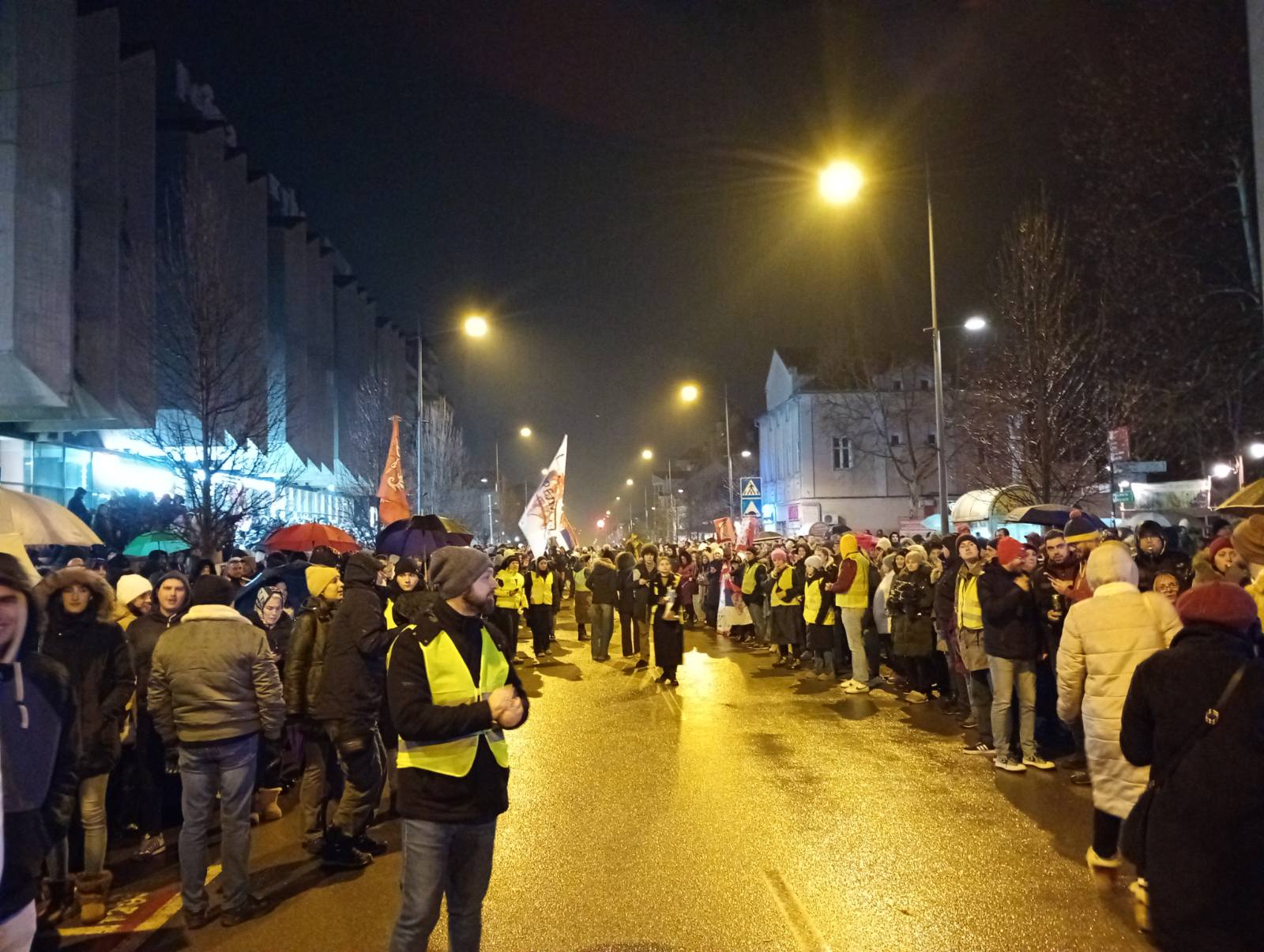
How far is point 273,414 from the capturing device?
28.0 m

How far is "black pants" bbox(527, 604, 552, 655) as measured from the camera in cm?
1775

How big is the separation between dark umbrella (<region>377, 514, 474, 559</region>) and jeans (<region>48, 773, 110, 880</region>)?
19.9 feet

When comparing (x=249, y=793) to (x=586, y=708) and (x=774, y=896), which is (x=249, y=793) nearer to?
(x=774, y=896)

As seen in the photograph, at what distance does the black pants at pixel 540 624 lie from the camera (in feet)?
58.2

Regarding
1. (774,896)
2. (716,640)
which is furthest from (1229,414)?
(774,896)

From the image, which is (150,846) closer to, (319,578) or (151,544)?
(319,578)

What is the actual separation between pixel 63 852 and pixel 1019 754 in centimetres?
759

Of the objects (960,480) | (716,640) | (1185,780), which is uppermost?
(960,480)

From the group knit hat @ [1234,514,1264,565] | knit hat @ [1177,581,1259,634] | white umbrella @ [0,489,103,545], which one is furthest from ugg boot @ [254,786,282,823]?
knit hat @ [1234,514,1264,565]

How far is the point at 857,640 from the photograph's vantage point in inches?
520

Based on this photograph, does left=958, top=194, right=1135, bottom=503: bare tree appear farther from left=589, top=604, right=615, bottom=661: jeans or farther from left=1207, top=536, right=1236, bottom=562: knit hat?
left=1207, top=536, right=1236, bottom=562: knit hat

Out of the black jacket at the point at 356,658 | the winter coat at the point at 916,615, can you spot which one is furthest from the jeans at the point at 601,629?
the black jacket at the point at 356,658

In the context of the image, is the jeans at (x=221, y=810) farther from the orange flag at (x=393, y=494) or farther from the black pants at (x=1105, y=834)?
the orange flag at (x=393, y=494)

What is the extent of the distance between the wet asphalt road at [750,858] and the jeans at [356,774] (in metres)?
0.33
